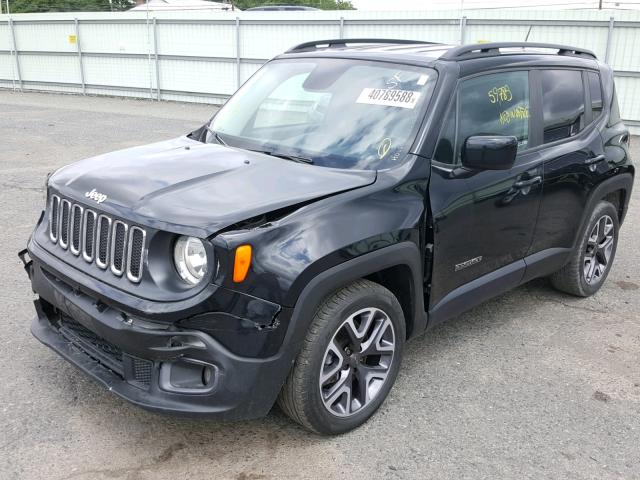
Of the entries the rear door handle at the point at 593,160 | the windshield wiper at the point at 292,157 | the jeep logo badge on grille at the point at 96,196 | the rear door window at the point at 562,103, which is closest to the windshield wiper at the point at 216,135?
the windshield wiper at the point at 292,157

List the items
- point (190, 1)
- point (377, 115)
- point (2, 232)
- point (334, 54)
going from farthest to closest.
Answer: point (190, 1)
point (2, 232)
point (334, 54)
point (377, 115)

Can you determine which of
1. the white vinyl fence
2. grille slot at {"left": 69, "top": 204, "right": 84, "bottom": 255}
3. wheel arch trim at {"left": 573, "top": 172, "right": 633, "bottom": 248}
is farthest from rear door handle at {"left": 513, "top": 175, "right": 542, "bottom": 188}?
the white vinyl fence

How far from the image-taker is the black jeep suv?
109 inches

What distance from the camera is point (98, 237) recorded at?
3080 mm

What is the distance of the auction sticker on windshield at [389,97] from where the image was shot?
3.65 metres

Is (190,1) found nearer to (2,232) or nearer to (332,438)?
(2,232)

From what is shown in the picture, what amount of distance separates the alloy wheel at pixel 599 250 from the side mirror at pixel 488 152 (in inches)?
71.9

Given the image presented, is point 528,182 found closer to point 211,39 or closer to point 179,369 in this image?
point 179,369

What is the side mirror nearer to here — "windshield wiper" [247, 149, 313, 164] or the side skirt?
the side skirt

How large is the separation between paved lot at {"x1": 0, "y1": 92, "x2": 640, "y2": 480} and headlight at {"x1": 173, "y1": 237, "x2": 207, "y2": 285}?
2.91ft

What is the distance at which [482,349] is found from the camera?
4254 mm

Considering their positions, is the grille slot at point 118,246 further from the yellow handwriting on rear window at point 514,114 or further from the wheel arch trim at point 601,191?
the wheel arch trim at point 601,191

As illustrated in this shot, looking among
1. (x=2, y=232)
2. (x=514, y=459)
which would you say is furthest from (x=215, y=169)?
(x=2, y=232)

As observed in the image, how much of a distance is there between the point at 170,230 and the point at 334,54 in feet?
6.33
